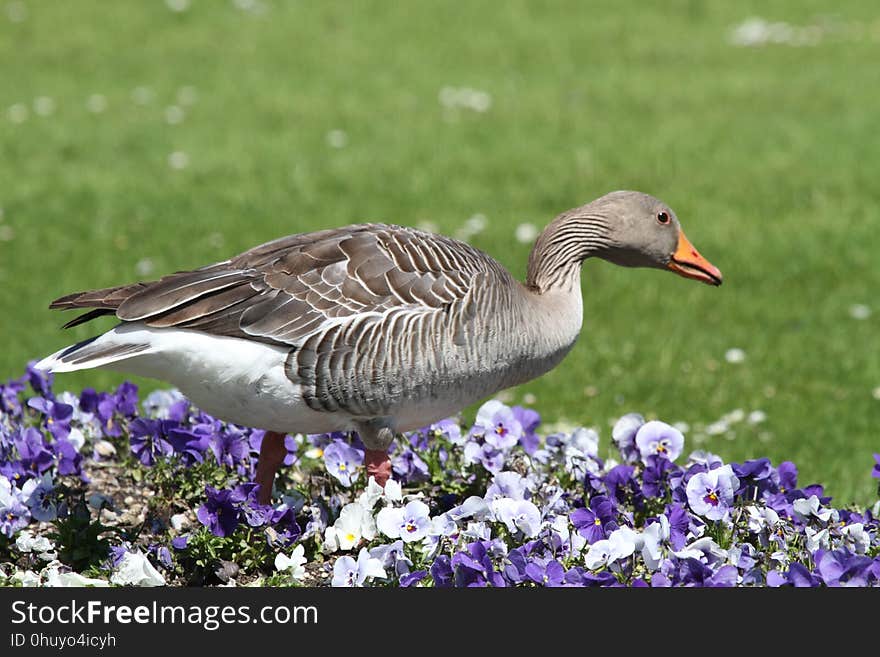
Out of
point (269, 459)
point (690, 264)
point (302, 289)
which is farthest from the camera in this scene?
point (690, 264)

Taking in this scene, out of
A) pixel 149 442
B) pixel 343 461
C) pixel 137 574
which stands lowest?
pixel 137 574

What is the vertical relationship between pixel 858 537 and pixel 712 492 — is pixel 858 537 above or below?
below

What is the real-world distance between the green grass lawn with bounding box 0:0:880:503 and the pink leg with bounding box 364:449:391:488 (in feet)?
8.91

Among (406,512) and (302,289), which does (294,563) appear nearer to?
(406,512)

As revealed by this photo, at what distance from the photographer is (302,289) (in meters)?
4.70

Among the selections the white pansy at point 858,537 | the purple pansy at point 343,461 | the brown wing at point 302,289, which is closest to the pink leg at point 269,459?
the purple pansy at point 343,461

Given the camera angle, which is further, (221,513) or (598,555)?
(221,513)

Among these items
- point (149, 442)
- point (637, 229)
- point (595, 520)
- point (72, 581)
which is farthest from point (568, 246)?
point (72, 581)

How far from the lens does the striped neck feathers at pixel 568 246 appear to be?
17.0ft

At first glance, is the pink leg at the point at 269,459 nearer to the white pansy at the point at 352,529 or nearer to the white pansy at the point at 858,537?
the white pansy at the point at 352,529

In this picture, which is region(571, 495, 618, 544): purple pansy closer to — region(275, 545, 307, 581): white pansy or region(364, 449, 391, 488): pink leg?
region(364, 449, 391, 488): pink leg

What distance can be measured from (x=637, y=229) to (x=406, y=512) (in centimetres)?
156

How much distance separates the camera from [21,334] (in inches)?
338

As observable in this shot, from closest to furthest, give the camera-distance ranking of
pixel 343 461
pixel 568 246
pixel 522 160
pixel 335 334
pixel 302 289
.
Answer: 1. pixel 335 334
2. pixel 302 289
3. pixel 568 246
4. pixel 343 461
5. pixel 522 160
